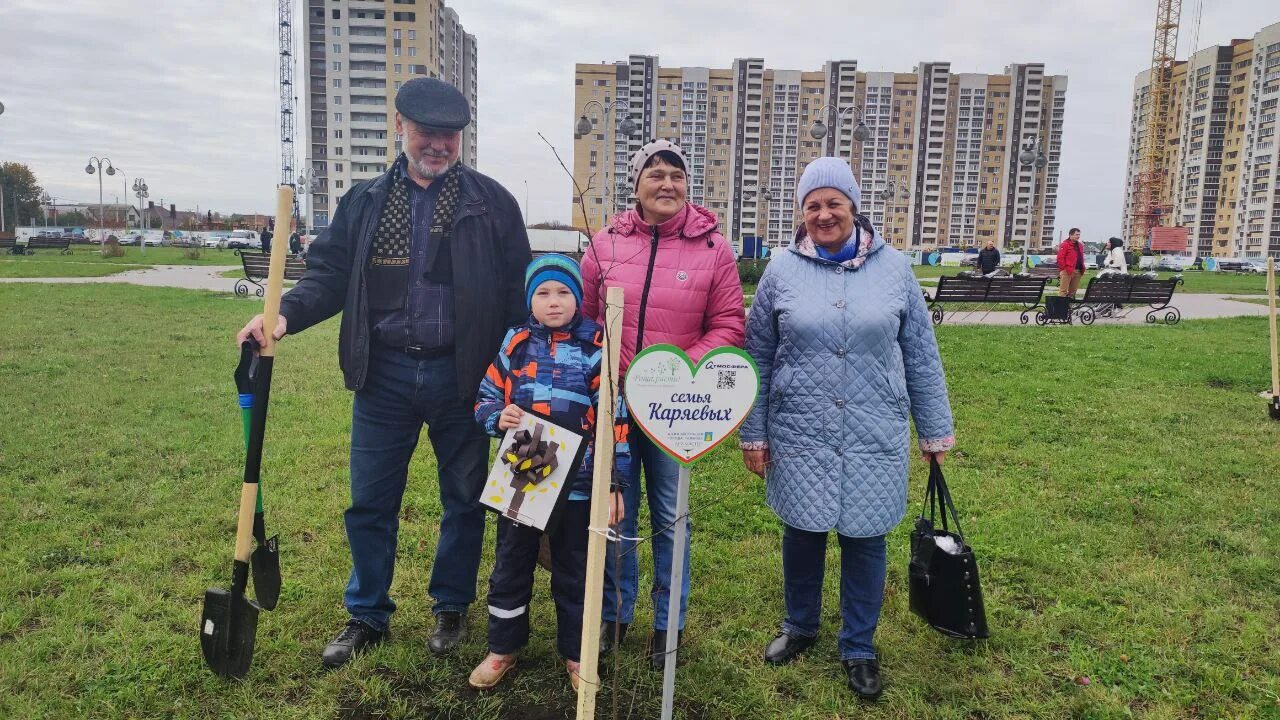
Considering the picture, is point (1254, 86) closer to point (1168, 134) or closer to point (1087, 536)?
point (1168, 134)

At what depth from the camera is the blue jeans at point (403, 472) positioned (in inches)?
115

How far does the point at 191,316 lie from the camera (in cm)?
1334

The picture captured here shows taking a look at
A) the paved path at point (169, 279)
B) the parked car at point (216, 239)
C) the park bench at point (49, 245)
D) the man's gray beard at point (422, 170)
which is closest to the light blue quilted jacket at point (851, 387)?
the man's gray beard at point (422, 170)

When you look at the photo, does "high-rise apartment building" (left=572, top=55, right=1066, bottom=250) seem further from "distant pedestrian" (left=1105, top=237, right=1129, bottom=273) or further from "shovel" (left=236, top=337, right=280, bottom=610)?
"shovel" (left=236, top=337, right=280, bottom=610)

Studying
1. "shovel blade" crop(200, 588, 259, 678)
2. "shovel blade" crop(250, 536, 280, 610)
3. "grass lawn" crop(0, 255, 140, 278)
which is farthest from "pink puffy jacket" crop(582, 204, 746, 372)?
"grass lawn" crop(0, 255, 140, 278)

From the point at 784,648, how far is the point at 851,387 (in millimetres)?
1126

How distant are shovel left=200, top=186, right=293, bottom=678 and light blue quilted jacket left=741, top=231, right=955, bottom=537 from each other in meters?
1.80

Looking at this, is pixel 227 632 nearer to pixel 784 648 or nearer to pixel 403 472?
pixel 403 472

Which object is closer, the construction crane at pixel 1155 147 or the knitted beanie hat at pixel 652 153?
the knitted beanie hat at pixel 652 153

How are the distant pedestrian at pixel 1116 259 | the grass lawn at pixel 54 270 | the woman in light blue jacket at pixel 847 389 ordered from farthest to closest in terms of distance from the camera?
the grass lawn at pixel 54 270, the distant pedestrian at pixel 1116 259, the woman in light blue jacket at pixel 847 389

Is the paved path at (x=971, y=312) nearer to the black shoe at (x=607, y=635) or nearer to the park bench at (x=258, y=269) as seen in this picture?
the park bench at (x=258, y=269)

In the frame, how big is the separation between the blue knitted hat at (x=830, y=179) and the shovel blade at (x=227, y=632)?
8.24ft

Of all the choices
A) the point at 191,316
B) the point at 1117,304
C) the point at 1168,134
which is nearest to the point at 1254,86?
the point at 1168,134

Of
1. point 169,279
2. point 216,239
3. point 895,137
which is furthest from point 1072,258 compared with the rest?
point 895,137
